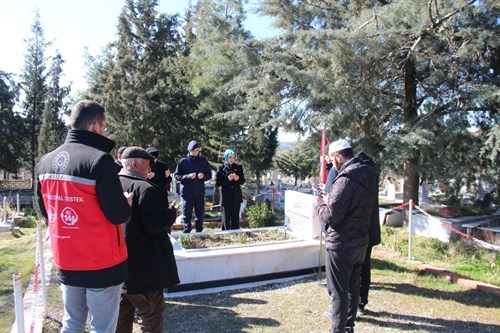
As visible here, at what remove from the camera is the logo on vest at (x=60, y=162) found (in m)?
2.29

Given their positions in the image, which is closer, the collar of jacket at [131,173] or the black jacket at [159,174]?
the collar of jacket at [131,173]

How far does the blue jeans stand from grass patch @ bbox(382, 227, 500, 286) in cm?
556

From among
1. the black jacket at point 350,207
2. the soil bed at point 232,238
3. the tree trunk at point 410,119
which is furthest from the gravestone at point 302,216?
the tree trunk at point 410,119

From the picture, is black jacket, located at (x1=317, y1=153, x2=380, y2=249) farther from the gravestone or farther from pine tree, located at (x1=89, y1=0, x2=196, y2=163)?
pine tree, located at (x1=89, y1=0, x2=196, y2=163)

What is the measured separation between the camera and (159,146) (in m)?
17.4

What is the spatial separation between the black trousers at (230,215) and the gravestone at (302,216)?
3.45ft

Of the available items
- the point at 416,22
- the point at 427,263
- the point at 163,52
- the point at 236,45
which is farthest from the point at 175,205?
the point at 163,52

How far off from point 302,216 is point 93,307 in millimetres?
4314

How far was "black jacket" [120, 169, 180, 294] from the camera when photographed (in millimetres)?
2709

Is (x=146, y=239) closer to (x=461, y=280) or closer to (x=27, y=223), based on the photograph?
(x=461, y=280)

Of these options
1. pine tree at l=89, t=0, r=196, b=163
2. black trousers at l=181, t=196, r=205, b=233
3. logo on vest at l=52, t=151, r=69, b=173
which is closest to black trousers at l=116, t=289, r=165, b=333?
logo on vest at l=52, t=151, r=69, b=173

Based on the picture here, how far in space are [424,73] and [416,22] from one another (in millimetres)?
1598

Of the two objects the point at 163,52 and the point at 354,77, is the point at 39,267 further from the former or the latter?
the point at 163,52

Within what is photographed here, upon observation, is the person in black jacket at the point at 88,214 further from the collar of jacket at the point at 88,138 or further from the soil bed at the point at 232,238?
the soil bed at the point at 232,238
